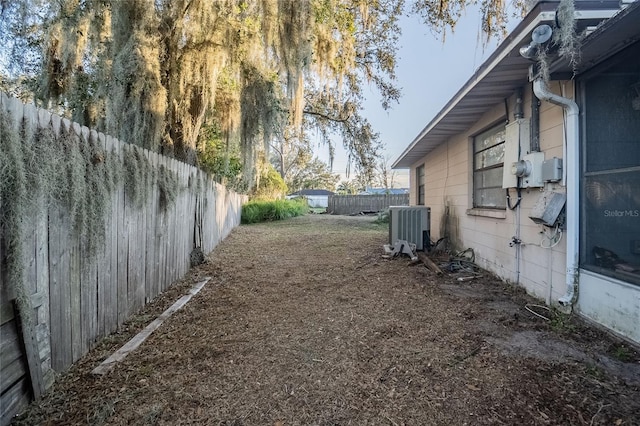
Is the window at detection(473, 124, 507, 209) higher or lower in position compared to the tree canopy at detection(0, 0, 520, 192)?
lower

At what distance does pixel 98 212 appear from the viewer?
2.39 m

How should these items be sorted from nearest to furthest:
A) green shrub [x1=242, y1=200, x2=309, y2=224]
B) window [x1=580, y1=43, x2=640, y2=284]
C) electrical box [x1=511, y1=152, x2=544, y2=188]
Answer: window [x1=580, y1=43, x2=640, y2=284] < electrical box [x1=511, y1=152, x2=544, y2=188] < green shrub [x1=242, y1=200, x2=309, y2=224]

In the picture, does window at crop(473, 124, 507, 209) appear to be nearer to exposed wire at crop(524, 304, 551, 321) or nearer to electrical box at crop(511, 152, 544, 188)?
electrical box at crop(511, 152, 544, 188)

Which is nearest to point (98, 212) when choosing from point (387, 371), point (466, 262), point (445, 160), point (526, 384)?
point (387, 371)

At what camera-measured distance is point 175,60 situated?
16.4 feet

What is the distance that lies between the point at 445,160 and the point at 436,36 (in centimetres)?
238

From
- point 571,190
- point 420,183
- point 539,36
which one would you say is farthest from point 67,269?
point 420,183

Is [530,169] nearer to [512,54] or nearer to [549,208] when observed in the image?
[549,208]

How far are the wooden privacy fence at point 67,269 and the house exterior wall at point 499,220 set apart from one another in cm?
392

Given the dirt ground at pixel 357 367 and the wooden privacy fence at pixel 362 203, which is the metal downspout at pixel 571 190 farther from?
the wooden privacy fence at pixel 362 203

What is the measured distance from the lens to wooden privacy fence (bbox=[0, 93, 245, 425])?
169 centimetres

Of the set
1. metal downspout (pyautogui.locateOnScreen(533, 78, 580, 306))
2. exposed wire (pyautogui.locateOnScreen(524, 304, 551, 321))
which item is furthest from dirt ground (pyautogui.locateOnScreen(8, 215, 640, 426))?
metal downspout (pyautogui.locateOnScreen(533, 78, 580, 306))

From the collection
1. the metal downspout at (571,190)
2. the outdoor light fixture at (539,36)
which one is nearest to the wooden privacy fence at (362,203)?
the metal downspout at (571,190)

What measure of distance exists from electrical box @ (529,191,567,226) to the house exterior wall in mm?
90
